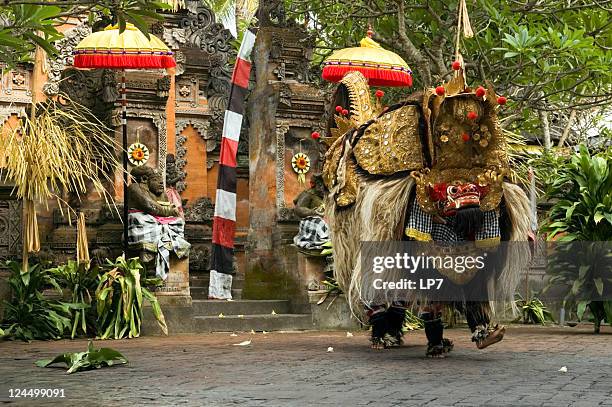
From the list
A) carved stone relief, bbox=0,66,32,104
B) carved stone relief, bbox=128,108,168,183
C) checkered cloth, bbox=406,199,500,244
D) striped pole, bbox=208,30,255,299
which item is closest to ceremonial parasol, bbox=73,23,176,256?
carved stone relief, bbox=128,108,168,183

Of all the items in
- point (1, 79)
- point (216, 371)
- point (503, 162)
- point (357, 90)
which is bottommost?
point (216, 371)

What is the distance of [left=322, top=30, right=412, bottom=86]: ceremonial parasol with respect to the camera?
1594 cm

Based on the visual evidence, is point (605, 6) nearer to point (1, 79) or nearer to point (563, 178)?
point (563, 178)

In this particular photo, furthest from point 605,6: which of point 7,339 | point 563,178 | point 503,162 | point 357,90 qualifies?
point 7,339

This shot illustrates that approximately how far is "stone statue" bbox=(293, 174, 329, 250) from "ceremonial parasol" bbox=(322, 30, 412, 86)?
165 centimetres

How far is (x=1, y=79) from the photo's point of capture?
19.0 metres

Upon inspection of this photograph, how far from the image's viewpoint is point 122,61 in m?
14.4

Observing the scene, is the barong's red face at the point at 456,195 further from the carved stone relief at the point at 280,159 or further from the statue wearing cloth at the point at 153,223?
the carved stone relief at the point at 280,159

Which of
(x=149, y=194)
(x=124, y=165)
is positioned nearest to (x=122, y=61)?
(x=124, y=165)

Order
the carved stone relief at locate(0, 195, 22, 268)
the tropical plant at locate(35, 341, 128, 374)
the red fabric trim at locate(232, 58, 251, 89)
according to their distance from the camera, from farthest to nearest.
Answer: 1. the red fabric trim at locate(232, 58, 251, 89)
2. the carved stone relief at locate(0, 195, 22, 268)
3. the tropical plant at locate(35, 341, 128, 374)

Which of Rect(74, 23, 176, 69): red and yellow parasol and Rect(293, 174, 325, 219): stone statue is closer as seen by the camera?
Rect(74, 23, 176, 69): red and yellow parasol

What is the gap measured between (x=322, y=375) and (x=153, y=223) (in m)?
5.95

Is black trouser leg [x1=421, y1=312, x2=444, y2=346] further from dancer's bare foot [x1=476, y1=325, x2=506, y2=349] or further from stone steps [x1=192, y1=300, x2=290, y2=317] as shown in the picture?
stone steps [x1=192, y1=300, x2=290, y2=317]

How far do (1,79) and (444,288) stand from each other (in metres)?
11.3
